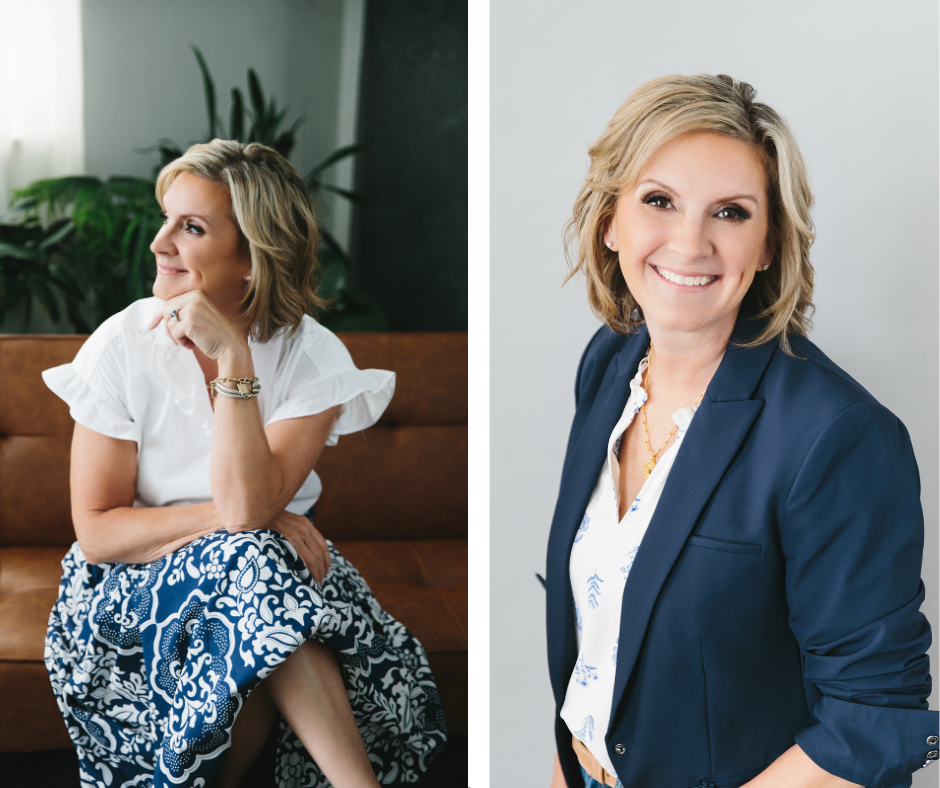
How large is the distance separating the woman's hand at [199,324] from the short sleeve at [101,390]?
0.12 m

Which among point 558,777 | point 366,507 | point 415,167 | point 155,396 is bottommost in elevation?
point 558,777

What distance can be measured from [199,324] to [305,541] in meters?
0.41

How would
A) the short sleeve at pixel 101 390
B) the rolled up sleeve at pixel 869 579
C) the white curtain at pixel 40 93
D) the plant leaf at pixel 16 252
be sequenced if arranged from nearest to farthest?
the rolled up sleeve at pixel 869 579, the short sleeve at pixel 101 390, the plant leaf at pixel 16 252, the white curtain at pixel 40 93

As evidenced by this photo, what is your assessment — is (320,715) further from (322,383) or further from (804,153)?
(804,153)

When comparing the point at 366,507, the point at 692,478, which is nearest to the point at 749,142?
the point at 692,478

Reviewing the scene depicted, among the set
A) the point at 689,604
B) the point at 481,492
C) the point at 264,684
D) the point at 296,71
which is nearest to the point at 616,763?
the point at 689,604

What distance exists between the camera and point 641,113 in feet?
A: 3.09

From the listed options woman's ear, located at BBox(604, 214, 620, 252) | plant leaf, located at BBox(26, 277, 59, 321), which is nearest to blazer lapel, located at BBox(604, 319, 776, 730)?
woman's ear, located at BBox(604, 214, 620, 252)

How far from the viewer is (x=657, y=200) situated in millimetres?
948

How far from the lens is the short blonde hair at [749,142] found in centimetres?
90

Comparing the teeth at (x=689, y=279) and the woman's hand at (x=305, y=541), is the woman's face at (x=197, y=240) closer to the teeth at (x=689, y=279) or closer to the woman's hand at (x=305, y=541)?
the woman's hand at (x=305, y=541)

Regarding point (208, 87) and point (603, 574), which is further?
point (208, 87)

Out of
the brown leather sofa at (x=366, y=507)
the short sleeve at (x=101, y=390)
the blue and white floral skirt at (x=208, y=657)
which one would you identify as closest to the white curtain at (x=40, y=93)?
the brown leather sofa at (x=366, y=507)

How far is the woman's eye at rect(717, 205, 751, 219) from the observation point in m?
0.91
